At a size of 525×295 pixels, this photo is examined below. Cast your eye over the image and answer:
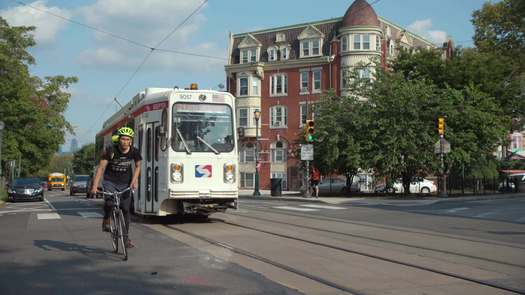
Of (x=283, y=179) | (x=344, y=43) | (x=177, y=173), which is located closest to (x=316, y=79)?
(x=344, y=43)

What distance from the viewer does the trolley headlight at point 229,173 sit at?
1357cm

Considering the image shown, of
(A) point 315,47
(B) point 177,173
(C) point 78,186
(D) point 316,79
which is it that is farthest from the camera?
(A) point 315,47

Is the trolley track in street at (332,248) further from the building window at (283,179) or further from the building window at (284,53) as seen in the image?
the building window at (284,53)

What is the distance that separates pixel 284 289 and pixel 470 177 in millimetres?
31503

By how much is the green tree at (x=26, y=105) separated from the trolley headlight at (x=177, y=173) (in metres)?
36.1

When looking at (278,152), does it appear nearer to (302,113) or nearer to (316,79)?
(302,113)

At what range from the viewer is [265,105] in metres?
57.6

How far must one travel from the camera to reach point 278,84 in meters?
56.9

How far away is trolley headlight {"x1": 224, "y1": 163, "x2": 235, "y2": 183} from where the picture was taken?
A: 534 inches

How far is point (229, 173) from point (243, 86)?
44.9 metres

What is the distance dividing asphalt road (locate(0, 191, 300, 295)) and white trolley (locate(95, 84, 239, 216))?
5.74 feet

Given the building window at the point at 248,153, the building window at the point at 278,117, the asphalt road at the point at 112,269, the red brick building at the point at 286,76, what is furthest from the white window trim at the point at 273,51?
the asphalt road at the point at 112,269

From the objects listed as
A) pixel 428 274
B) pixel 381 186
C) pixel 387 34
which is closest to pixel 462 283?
pixel 428 274

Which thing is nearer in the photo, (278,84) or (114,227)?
(114,227)
